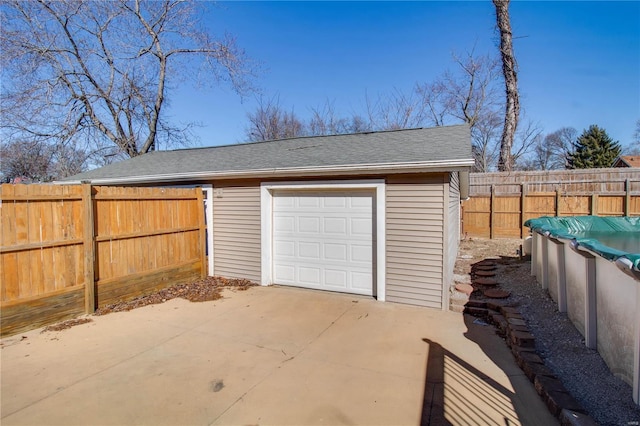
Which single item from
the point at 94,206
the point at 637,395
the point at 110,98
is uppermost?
the point at 110,98

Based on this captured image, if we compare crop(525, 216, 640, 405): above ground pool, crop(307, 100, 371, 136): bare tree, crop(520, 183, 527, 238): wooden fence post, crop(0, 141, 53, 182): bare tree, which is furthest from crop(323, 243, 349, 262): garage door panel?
crop(307, 100, 371, 136): bare tree

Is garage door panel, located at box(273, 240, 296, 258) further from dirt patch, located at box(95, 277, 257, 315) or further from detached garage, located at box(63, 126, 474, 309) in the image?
dirt patch, located at box(95, 277, 257, 315)

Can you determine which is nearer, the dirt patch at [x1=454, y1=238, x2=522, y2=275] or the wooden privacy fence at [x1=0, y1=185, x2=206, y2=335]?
the wooden privacy fence at [x1=0, y1=185, x2=206, y2=335]

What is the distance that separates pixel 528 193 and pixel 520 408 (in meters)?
11.9

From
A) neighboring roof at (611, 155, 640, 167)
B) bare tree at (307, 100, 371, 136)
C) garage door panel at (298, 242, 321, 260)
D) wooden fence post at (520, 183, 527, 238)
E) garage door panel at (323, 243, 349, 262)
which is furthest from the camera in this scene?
neighboring roof at (611, 155, 640, 167)

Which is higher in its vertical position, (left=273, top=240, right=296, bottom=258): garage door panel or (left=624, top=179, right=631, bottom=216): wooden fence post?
(left=624, top=179, right=631, bottom=216): wooden fence post

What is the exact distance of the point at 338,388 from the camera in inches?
119

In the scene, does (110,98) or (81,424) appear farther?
(110,98)

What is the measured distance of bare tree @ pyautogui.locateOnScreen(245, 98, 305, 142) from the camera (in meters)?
21.6

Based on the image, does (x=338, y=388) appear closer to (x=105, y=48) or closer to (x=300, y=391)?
(x=300, y=391)

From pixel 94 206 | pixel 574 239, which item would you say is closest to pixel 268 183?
pixel 94 206

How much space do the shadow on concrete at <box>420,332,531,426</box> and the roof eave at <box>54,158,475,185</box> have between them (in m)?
2.63

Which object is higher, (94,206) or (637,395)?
(94,206)

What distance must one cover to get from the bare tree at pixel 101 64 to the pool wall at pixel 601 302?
14.3 m
